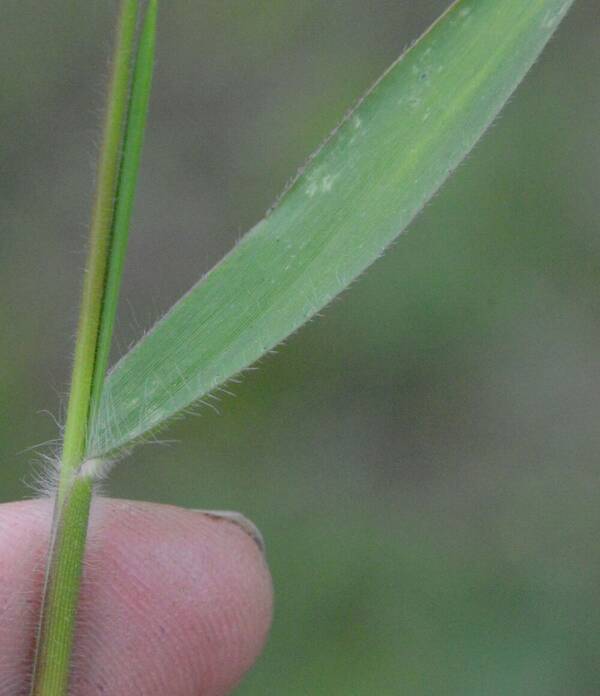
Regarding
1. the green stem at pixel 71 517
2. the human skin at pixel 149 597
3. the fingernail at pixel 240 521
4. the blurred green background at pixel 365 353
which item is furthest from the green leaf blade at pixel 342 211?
the blurred green background at pixel 365 353

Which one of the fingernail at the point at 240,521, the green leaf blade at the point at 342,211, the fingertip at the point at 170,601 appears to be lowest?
the fingertip at the point at 170,601

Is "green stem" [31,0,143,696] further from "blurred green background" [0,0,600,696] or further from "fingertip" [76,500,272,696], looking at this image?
"blurred green background" [0,0,600,696]

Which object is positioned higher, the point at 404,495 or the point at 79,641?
the point at 404,495

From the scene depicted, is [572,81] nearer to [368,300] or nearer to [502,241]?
[502,241]

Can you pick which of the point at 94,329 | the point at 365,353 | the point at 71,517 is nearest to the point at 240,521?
the point at 71,517

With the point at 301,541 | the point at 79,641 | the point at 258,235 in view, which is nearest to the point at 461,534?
the point at 301,541

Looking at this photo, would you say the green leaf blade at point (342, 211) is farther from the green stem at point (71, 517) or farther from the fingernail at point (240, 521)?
the fingernail at point (240, 521)

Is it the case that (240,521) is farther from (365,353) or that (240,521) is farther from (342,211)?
(365,353)
